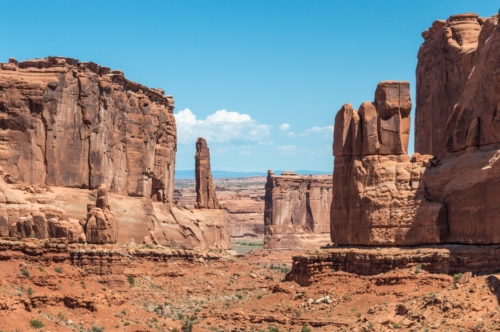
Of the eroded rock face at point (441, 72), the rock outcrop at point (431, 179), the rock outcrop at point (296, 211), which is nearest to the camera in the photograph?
the rock outcrop at point (431, 179)

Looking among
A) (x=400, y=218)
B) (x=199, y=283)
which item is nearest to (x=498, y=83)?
(x=400, y=218)

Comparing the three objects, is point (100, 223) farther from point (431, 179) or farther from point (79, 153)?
point (431, 179)

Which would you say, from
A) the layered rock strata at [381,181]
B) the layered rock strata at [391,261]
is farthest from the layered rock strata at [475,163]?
the layered rock strata at [391,261]

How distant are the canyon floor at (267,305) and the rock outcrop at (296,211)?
6407 centimetres

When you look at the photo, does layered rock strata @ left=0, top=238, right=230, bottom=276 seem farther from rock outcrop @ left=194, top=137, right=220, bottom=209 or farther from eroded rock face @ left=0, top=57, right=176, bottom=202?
rock outcrop @ left=194, top=137, right=220, bottom=209

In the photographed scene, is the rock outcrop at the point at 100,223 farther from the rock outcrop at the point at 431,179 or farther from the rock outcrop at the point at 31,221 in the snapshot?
the rock outcrop at the point at 431,179

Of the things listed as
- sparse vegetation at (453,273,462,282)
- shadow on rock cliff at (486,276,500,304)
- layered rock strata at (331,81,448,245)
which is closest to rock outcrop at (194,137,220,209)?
layered rock strata at (331,81,448,245)

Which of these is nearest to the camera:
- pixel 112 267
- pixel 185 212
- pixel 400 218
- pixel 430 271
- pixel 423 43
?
pixel 430 271

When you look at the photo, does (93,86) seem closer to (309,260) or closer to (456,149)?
(309,260)

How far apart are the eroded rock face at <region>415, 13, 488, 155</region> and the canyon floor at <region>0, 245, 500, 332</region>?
48.9 ft

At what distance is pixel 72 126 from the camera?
6856cm

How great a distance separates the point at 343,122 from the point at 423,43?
16.4 metres

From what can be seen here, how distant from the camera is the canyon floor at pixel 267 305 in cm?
3950

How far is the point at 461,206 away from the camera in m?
48.3
